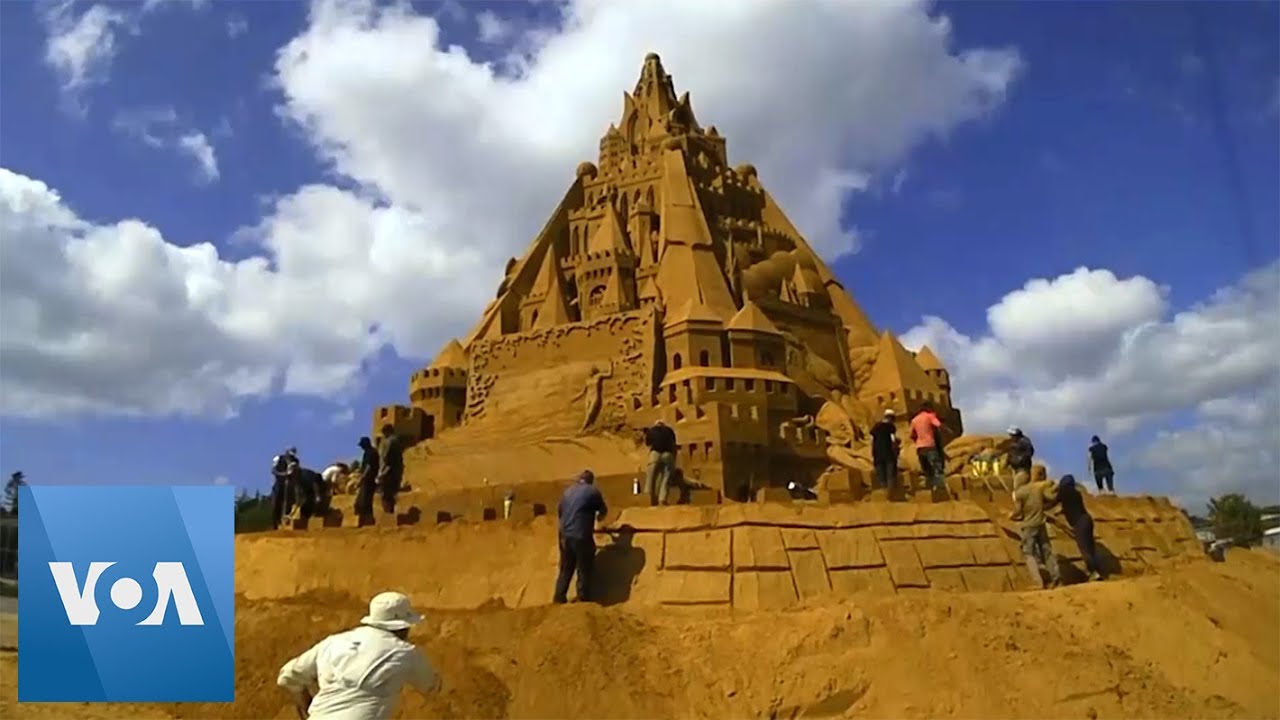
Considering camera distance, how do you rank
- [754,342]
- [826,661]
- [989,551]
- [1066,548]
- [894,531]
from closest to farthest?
[826,661], [894,531], [989,551], [1066,548], [754,342]

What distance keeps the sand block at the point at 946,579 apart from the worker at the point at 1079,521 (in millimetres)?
1671

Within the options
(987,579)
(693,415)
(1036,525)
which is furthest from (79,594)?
(693,415)

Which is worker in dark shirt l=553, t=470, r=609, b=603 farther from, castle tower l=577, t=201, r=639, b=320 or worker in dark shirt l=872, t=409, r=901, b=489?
castle tower l=577, t=201, r=639, b=320

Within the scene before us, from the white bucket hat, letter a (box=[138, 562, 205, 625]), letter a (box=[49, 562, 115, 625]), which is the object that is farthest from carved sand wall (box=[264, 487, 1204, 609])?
the white bucket hat

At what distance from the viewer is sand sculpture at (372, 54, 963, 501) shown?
79.7 feet

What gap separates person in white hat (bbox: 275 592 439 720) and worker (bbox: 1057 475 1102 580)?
9546 millimetres

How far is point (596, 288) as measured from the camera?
31.7 meters

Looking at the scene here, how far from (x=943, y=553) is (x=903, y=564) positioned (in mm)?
664

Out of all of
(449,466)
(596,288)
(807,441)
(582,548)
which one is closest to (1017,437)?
(582,548)

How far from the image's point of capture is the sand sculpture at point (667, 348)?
2428 centimetres

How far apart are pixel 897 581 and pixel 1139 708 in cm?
290

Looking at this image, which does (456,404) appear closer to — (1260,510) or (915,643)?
(915,643)

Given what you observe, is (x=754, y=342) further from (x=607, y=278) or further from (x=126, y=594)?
(x=126, y=594)

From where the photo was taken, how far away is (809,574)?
35.1ft
